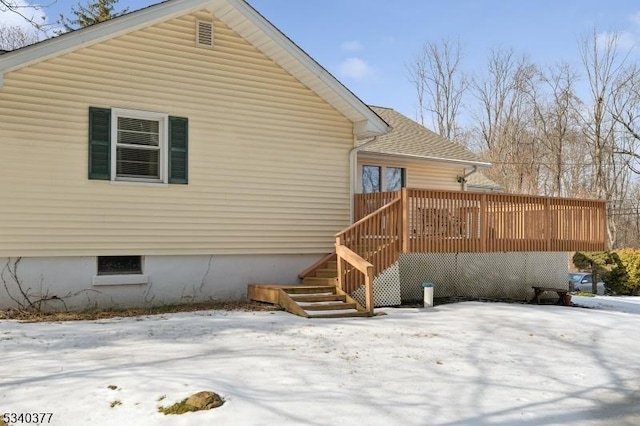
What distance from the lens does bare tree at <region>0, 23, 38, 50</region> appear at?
28.0 metres

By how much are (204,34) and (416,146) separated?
25.3 ft

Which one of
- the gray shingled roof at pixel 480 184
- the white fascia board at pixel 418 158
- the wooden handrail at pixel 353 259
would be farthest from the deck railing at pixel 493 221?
the gray shingled roof at pixel 480 184

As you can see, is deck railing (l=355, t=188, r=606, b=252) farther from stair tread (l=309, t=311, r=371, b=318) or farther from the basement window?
the basement window

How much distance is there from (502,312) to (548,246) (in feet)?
9.89

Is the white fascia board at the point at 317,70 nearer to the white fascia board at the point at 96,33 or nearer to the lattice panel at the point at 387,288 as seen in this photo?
the white fascia board at the point at 96,33

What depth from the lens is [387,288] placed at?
1128 cm

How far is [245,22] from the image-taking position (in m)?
11.1

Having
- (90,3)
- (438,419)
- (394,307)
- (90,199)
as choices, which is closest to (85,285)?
(90,199)

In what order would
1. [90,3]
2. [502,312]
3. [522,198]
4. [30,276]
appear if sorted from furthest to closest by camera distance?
[90,3]
[522,198]
[502,312]
[30,276]

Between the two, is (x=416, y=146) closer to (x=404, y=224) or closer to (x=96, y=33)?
(x=404, y=224)

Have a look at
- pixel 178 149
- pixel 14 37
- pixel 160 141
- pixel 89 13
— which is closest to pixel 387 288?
pixel 178 149

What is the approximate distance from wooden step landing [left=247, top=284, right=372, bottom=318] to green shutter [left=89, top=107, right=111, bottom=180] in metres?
3.65

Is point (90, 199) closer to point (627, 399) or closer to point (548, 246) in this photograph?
point (627, 399)

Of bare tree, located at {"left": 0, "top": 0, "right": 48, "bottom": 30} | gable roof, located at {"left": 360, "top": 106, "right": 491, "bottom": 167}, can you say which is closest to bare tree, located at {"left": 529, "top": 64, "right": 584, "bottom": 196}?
gable roof, located at {"left": 360, "top": 106, "right": 491, "bottom": 167}
